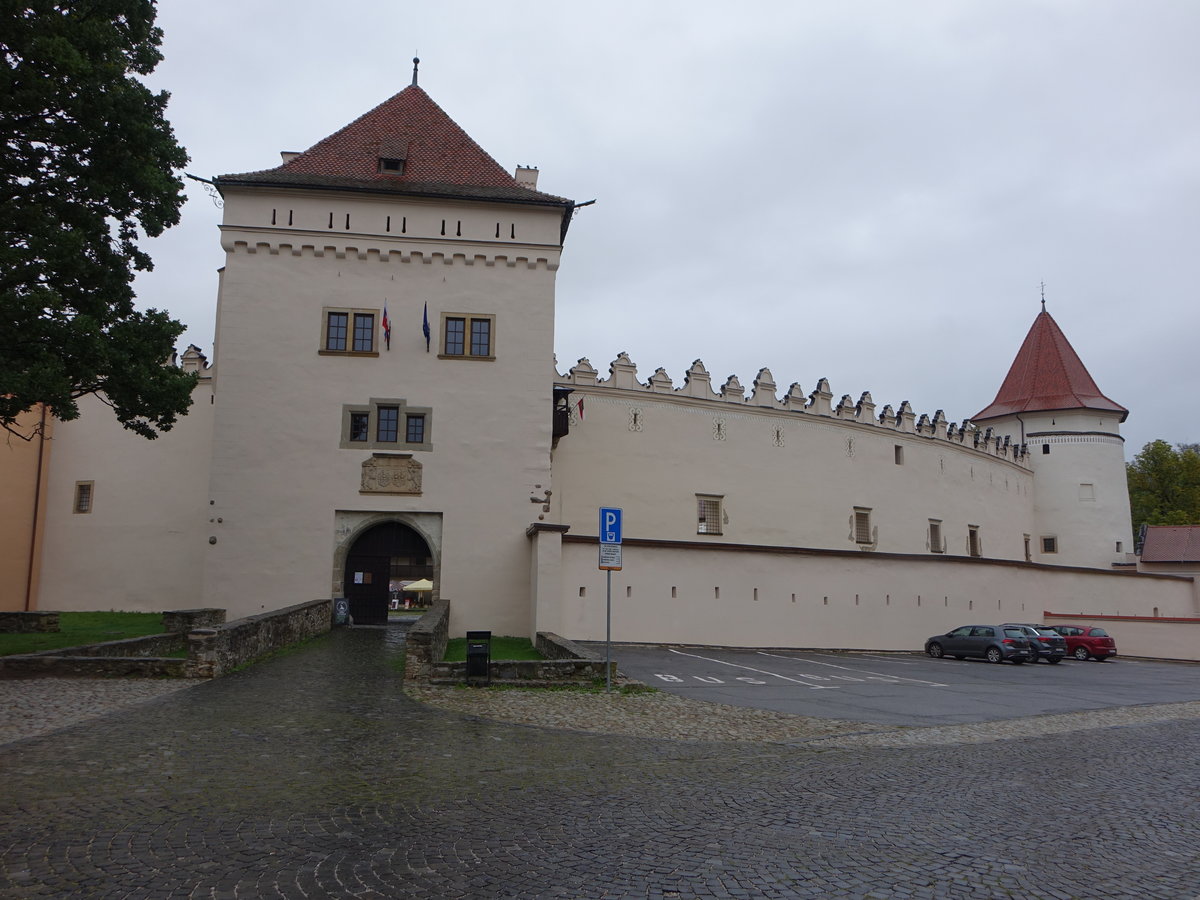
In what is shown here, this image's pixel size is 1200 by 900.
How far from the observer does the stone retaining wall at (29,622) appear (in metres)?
18.9

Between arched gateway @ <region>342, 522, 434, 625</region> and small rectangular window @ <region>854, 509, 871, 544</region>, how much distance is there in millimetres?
16256

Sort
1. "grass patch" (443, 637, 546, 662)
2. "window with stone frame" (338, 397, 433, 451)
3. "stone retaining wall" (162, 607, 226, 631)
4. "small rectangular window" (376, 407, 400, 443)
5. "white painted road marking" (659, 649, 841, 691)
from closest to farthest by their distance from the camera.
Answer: "white painted road marking" (659, 649, 841, 691)
"grass patch" (443, 637, 546, 662)
"stone retaining wall" (162, 607, 226, 631)
"window with stone frame" (338, 397, 433, 451)
"small rectangular window" (376, 407, 400, 443)

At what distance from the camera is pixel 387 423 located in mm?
23172

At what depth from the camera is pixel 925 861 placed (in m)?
5.04

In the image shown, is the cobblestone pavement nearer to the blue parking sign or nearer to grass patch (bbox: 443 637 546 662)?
the blue parking sign

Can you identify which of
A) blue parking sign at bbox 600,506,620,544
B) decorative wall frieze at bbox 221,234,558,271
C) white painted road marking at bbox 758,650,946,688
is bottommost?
white painted road marking at bbox 758,650,946,688

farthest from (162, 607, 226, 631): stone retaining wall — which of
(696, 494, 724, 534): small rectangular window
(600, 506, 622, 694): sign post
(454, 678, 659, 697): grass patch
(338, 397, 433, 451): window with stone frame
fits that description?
(696, 494, 724, 534): small rectangular window

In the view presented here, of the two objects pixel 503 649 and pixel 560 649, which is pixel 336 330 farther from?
pixel 560 649

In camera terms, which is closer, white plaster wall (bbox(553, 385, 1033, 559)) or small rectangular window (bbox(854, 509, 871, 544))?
white plaster wall (bbox(553, 385, 1033, 559))

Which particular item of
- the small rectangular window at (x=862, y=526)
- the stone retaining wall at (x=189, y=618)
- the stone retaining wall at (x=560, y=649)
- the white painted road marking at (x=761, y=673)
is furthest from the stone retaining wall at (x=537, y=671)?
the small rectangular window at (x=862, y=526)

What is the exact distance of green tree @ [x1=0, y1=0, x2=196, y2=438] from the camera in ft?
40.7

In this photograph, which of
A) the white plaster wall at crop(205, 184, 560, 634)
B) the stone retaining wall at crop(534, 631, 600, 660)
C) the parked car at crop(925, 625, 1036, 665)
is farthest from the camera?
the parked car at crop(925, 625, 1036, 665)

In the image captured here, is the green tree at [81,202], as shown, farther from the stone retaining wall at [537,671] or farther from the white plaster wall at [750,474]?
the white plaster wall at [750,474]

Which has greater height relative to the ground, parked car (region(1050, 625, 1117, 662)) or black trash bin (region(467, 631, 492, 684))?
black trash bin (region(467, 631, 492, 684))
